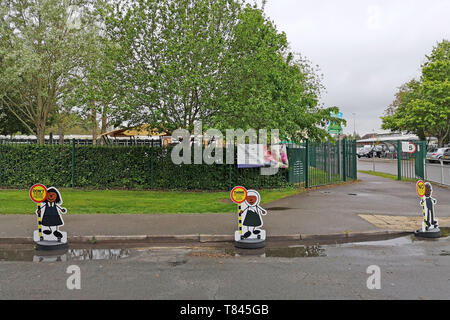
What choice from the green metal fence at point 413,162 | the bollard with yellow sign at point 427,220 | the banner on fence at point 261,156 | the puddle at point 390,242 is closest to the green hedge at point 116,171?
the banner on fence at point 261,156

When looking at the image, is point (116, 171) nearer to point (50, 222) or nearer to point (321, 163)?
point (50, 222)

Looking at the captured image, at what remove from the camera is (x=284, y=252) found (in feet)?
21.2

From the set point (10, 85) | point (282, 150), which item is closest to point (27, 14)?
point (10, 85)

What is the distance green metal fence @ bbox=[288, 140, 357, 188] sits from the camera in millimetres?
15148

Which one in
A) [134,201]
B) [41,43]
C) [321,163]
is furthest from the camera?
[41,43]

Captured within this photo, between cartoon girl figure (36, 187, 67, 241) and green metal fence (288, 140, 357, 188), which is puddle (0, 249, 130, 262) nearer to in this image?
cartoon girl figure (36, 187, 67, 241)

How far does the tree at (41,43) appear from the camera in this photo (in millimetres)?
19609

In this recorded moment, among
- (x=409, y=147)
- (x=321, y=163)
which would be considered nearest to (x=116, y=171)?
(x=321, y=163)

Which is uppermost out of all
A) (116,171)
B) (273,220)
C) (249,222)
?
(116,171)

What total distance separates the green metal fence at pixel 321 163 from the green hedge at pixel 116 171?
0.85 meters

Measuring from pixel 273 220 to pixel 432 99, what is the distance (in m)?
37.8

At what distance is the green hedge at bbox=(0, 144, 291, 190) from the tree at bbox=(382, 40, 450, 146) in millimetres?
31033

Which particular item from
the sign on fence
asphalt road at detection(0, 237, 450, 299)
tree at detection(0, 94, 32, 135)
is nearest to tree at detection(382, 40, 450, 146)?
the sign on fence
